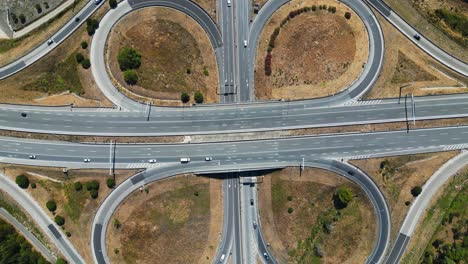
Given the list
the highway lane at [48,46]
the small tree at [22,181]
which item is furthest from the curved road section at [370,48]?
the small tree at [22,181]

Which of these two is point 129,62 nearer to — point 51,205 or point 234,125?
point 234,125

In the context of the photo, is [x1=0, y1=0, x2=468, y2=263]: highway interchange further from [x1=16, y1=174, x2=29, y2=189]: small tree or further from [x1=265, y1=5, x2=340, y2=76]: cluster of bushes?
[x1=16, y1=174, x2=29, y2=189]: small tree

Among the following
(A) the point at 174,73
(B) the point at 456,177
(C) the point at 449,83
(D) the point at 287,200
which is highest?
(C) the point at 449,83

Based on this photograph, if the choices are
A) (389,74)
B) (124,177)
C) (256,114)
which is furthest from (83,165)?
(389,74)

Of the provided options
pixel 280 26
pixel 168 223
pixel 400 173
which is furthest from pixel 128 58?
pixel 400 173

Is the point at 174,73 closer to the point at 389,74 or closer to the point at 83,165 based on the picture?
→ the point at 83,165

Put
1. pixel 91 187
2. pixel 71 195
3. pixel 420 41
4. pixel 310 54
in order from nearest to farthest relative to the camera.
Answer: pixel 91 187
pixel 71 195
pixel 310 54
pixel 420 41
